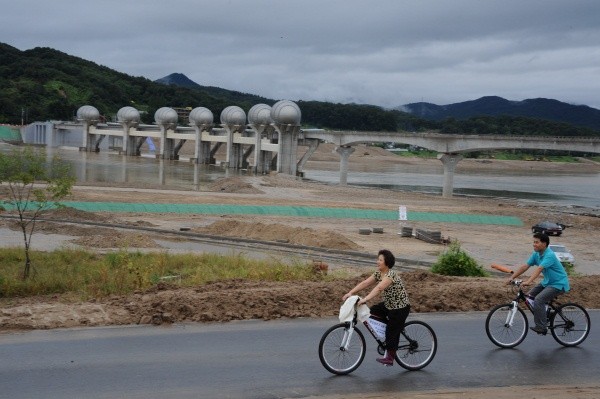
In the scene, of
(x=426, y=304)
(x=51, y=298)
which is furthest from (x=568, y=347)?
(x=51, y=298)

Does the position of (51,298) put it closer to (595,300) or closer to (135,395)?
(135,395)

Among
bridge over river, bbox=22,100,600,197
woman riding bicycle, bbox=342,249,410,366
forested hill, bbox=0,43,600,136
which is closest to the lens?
woman riding bicycle, bbox=342,249,410,366

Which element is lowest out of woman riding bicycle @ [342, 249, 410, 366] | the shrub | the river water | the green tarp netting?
the river water

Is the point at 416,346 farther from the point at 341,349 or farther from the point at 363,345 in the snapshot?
the point at 341,349

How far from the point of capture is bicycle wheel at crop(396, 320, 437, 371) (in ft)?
31.2

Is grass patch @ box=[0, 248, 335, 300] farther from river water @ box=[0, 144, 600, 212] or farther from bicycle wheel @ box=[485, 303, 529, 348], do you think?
river water @ box=[0, 144, 600, 212]

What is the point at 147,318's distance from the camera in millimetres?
11641

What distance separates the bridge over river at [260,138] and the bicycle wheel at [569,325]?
189ft

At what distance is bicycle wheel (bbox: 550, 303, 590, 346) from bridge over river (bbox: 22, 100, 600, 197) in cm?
5773

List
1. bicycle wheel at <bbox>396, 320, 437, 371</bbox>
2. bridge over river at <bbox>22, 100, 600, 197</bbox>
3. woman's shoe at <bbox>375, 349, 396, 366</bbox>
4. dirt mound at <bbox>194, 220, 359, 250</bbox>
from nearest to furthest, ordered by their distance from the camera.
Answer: woman's shoe at <bbox>375, 349, 396, 366</bbox>, bicycle wheel at <bbox>396, 320, 437, 371</bbox>, dirt mound at <bbox>194, 220, 359, 250</bbox>, bridge over river at <bbox>22, 100, 600, 197</bbox>

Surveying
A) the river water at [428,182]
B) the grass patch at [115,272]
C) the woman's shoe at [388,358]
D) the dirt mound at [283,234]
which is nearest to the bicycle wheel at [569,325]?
the woman's shoe at [388,358]

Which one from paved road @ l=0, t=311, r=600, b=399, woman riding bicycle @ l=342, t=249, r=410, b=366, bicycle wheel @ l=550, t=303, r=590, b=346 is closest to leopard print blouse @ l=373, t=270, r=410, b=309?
woman riding bicycle @ l=342, t=249, r=410, b=366

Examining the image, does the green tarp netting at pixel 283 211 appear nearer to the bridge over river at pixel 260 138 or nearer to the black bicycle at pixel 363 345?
the bridge over river at pixel 260 138

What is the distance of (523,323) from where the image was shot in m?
10.9
